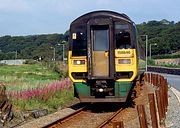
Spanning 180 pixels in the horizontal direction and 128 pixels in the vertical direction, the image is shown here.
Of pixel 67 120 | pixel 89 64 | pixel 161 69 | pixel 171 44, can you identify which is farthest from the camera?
pixel 171 44

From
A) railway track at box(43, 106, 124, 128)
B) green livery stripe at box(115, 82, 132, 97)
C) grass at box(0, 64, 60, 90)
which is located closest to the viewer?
railway track at box(43, 106, 124, 128)


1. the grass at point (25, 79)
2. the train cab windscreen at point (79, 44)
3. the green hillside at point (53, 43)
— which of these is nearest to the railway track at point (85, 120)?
the train cab windscreen at point (79, 44)

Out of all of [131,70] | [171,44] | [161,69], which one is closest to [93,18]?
[131,70]

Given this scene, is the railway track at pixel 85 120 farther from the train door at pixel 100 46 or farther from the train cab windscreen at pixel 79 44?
the train cab windscreen at pixel 79 44

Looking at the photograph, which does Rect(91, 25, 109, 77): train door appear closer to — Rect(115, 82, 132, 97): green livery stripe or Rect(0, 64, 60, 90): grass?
Rect(115, 82, 132, 97): green livery stripe

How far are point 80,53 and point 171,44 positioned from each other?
108241 millimetres

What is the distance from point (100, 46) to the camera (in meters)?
17.2

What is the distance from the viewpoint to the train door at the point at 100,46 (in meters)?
17.0

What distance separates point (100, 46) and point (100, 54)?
0.31 m

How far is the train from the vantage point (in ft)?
55.7

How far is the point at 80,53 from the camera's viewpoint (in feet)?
57.3

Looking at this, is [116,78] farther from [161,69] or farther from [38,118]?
[161,69]

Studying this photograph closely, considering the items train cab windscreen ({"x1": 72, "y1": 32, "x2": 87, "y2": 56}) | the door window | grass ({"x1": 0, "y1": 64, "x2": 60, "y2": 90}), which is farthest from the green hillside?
the door window

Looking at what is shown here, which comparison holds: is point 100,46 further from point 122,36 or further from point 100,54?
point 122,36
